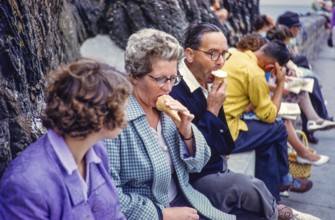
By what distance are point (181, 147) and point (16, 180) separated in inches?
43.2

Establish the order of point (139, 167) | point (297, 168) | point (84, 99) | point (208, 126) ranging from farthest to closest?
point (297, 168) < point (208, 126) < point (139, 167) < point (84, 99)

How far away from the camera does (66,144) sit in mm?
1536

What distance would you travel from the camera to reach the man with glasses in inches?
104

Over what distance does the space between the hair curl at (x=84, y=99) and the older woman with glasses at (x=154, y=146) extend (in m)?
0.61

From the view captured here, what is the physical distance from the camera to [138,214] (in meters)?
2.08

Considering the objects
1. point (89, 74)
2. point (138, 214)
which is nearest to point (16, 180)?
point (89, 74)

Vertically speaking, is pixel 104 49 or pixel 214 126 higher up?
pixel 214 126

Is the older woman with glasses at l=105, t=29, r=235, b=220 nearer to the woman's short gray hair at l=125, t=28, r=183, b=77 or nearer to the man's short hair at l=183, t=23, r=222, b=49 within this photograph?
the woman's short gray hair at l=125, t=28, r=183, b=77

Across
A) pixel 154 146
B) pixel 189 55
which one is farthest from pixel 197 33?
pixel 154 146

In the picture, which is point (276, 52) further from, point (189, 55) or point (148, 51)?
point (148, 51)

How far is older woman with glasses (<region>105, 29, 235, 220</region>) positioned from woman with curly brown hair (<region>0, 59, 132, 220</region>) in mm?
536

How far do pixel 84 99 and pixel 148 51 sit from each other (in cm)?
81

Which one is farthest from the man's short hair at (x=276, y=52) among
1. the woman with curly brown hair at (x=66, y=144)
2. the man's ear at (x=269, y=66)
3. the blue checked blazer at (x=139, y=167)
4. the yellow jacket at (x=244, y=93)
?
the woman with curly brown hair at (x=66, y=144)

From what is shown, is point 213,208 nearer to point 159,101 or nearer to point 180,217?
point 180,217
